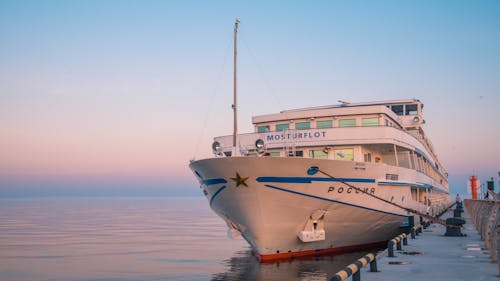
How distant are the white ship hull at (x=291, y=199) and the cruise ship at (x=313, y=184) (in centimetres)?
4

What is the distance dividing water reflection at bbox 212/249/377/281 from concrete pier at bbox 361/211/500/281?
320 centimetres

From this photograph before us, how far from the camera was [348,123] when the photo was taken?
24.1 metres

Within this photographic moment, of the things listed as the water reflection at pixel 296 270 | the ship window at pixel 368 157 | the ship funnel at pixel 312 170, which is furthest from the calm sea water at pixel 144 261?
the ship window at pixel 368 157

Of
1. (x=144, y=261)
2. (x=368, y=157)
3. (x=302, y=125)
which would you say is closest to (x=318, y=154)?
(x=302, y=125)

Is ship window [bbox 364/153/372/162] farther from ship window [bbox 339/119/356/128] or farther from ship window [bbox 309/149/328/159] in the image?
ship window [bbox 309/149/328/159]

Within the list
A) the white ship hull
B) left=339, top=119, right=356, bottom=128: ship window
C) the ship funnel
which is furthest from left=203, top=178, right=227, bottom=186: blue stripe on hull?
left=339, top=119, right=356, bottom=128: ship window

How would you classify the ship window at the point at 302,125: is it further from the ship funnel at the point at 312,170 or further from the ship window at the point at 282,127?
the ship funnel at the point at 312,170

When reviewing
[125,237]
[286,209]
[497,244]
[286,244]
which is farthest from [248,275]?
[125,237]

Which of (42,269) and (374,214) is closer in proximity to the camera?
(374,214)

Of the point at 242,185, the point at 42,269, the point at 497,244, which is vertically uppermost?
the point at 242,185

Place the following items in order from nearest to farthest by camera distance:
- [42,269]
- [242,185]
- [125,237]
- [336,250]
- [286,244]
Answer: [242,185] < [286,244] < [336,250] < [42,269] < [125,237]

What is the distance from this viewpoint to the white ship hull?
18.4 m

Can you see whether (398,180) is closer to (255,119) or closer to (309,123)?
(309,123)

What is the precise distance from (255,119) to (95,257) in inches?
476
